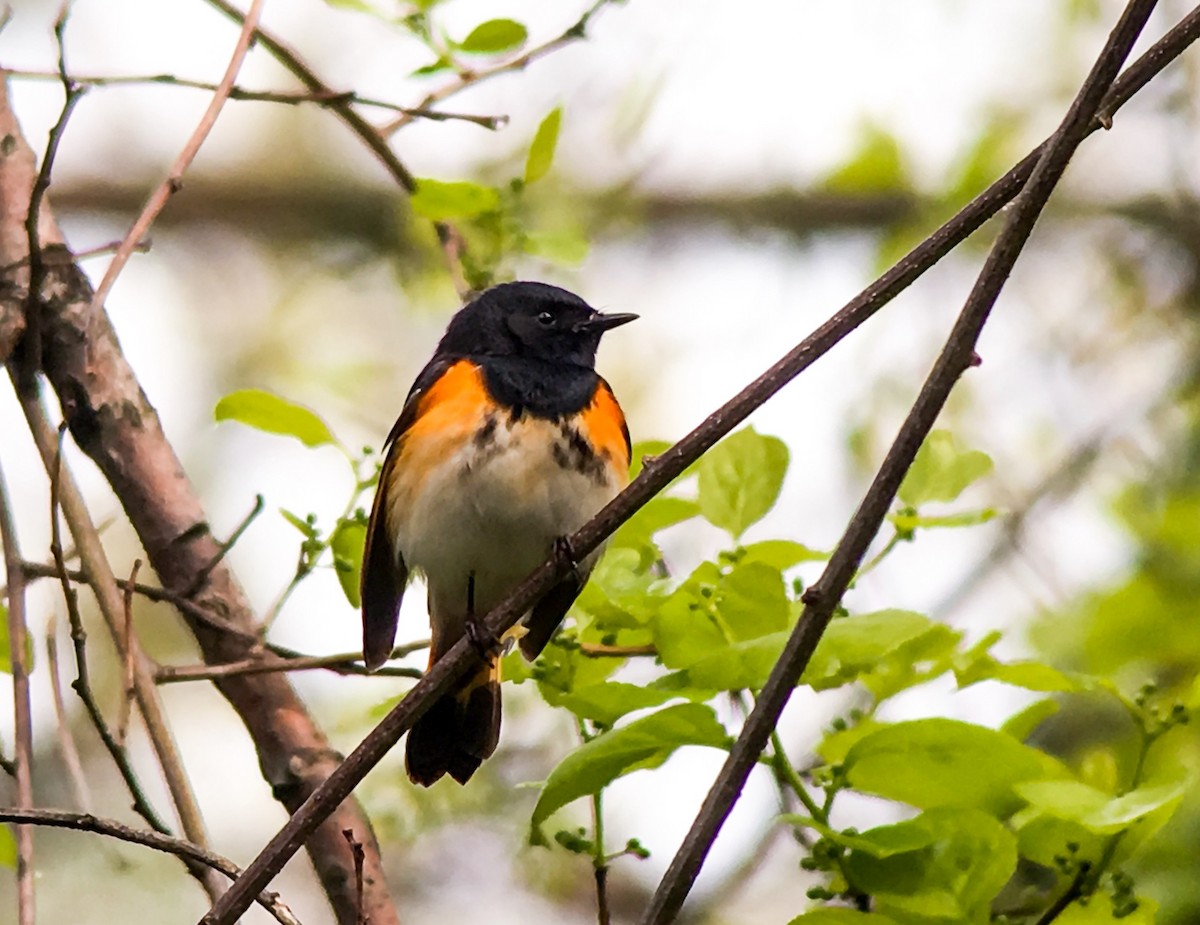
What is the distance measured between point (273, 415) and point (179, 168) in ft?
1.39

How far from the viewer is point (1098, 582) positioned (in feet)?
14.5

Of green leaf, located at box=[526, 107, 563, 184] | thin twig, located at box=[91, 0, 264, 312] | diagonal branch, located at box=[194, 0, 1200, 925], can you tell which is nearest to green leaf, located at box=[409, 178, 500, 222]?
green leaf, located at box=[526, 107, 563, 184]

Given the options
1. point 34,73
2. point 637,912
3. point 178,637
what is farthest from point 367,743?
point 178,637

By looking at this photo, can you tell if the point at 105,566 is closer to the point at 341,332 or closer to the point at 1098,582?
the point at 1098,582

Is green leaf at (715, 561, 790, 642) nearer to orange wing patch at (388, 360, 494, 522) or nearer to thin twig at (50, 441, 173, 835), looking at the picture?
thin twig at (50, 441, 173, 835)

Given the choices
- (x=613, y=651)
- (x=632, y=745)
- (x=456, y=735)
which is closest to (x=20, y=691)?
(x=613, y=651)

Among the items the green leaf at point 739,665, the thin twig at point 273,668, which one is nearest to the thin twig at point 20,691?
the thin twig at point 273,668

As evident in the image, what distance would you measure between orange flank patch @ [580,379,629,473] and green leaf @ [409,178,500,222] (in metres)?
0.67

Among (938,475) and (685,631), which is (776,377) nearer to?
(685,631)

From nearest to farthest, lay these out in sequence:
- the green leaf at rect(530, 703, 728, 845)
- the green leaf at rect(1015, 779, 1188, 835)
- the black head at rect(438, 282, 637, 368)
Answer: the green leaf at rect(1015, 779, 1188, 835)
the green leaf at rect(530, 703, 728, 845)
the black head at rect(438, 282, 637, 368)

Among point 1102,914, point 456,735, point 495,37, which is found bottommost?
point 1102,914

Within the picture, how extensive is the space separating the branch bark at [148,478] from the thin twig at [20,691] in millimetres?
385

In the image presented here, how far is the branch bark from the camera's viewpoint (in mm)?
2580

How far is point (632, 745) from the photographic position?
67.1 inches
